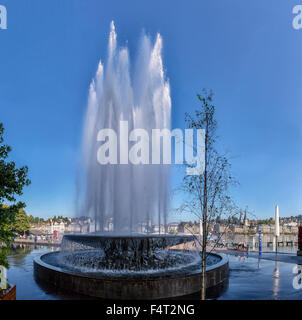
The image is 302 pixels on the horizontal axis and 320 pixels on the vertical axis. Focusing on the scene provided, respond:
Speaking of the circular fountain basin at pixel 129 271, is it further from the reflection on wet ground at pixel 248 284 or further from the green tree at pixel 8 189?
the green tree at pixel 8 189

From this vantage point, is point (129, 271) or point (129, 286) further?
point (129, 271)

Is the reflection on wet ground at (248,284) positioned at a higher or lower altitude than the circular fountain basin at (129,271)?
lower

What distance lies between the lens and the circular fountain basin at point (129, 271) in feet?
35.3

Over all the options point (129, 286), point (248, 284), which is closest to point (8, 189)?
point (129, 286)

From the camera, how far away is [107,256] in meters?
14.9

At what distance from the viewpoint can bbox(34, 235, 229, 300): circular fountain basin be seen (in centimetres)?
1077

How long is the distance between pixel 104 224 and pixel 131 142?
22.2ft

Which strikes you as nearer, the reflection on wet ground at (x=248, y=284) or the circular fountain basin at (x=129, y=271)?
the circular fountain basin at (x=129, y=271)

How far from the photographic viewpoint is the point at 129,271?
46.2ft

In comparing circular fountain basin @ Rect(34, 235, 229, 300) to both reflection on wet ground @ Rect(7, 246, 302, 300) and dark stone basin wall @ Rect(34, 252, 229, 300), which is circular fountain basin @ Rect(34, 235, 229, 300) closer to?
dark stone basin wall @ Rect(34, 252, 229, 300)

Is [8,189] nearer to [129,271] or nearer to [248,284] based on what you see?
[129,271]

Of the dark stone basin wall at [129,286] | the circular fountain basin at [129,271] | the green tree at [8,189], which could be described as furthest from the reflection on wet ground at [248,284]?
the green tree at [8,189]
